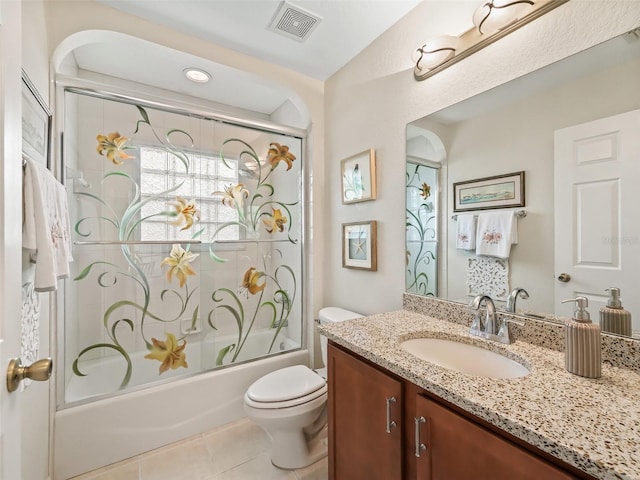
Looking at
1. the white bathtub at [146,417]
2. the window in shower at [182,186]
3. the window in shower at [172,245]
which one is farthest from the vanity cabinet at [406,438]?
the window in shower at [182,186]

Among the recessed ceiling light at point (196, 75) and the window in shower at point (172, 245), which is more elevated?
the recessed ceiling light at point (196, 75)

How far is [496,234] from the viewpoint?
122cm

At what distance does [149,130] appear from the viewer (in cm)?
175

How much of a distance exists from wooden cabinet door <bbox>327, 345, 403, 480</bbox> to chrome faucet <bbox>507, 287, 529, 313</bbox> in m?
0.60

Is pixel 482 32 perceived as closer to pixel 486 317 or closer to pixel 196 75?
pixel 486 317

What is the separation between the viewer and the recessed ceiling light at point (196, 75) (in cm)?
206

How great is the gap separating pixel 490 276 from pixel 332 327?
733mm

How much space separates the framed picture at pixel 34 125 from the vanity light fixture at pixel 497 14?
5.92 feet

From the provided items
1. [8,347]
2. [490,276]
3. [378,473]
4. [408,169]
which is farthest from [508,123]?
[8,347]

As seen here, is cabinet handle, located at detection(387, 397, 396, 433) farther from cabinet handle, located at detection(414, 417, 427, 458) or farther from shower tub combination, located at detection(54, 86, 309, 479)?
shower tub combination, located at detection(54, 86, 309, 479)

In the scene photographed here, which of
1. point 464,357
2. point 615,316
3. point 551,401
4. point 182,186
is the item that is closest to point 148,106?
point 182,186

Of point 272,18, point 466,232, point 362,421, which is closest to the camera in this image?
point 362,421

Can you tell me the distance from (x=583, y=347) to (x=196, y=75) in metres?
2.68

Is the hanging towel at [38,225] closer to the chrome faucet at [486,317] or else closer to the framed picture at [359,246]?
the framed picture at [359,246]
